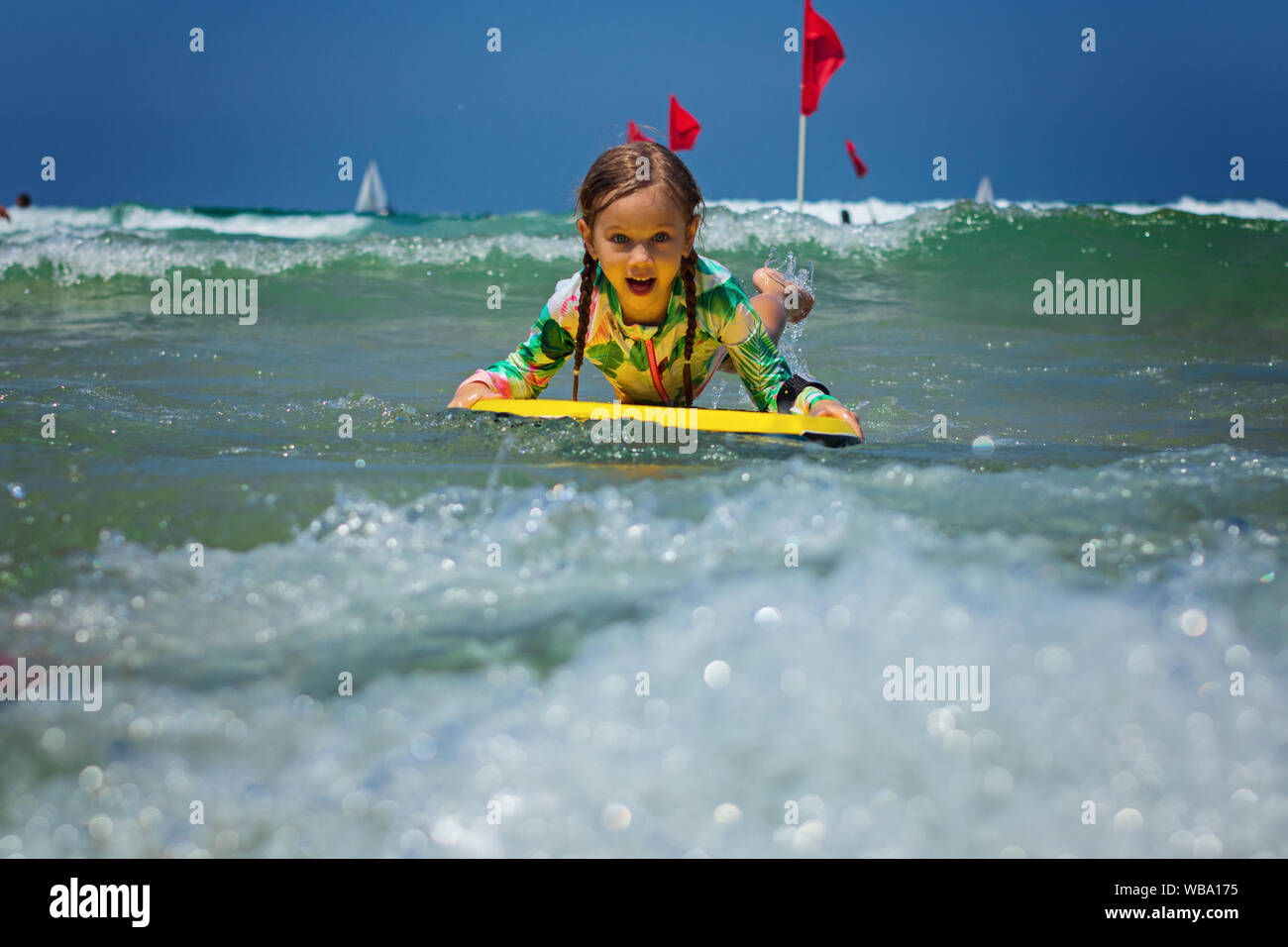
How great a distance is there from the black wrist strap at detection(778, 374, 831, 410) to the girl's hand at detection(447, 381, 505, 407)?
0.93m

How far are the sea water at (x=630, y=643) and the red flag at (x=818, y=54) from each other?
663 cm

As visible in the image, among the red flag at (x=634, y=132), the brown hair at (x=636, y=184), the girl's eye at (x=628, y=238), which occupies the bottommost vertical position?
the girl's eye at (x=628, y=238)

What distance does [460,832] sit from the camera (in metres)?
1.69

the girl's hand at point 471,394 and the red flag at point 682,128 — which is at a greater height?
the red flag at point 682,128

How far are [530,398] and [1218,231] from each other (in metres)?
9.29

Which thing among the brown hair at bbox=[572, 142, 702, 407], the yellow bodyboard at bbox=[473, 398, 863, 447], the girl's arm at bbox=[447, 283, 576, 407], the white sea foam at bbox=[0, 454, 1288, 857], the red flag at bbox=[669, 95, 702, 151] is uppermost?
the red flag at bbox=[669, 95, 702, 151]

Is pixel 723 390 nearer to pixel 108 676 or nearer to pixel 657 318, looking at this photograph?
pixel 657 318

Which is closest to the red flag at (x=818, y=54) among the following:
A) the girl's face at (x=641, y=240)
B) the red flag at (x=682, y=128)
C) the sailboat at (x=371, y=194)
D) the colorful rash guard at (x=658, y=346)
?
the red flag at (x=682, y=128)

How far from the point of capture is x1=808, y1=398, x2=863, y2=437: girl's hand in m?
3.37

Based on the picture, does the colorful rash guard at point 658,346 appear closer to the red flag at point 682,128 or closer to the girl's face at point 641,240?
the girl's face at point 641,240

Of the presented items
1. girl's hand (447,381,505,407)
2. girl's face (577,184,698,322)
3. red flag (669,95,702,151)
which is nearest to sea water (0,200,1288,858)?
girl's hand (447,381,505,407)

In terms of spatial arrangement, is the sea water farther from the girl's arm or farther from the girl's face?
the girl's face

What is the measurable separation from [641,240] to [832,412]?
0.78 m

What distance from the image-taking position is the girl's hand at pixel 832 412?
11.0ft
